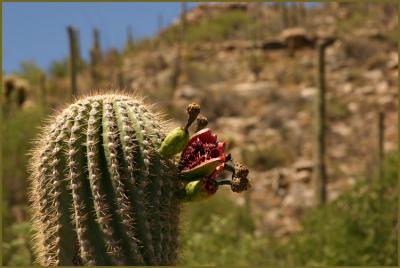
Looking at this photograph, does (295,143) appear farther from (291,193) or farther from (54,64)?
(54,64)

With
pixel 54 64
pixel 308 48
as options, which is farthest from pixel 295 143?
pixel 54 64

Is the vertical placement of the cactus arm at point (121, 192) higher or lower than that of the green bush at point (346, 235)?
higher

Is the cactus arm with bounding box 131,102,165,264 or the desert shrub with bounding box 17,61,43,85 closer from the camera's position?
the cactus arm with bounding box 131,102,165,264

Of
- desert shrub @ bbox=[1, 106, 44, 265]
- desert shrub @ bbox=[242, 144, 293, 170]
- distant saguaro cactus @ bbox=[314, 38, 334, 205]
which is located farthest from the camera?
desert shrub @ bbox=[242, 144, 293, 170]

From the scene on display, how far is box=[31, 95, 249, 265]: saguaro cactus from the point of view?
2.78m

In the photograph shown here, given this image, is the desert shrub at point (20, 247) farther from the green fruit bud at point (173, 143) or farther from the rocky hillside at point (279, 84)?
the rocky hillside at point (279, 84)

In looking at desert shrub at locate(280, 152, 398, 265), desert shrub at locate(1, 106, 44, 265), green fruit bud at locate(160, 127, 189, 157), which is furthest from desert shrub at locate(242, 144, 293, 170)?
green fruit bud at locate(160, 127, 189, 157)

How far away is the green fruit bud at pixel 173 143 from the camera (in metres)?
2.87

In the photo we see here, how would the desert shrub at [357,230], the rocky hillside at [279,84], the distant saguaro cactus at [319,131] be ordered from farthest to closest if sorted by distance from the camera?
the rocky hillside at [279,84], the distant saguaro cactus at [319,131], the desert shrub at [357,230]

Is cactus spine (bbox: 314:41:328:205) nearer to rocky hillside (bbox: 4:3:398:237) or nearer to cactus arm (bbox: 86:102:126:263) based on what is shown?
rocky hillside (bbox: 4:3:398:237)

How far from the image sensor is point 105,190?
9.14ft

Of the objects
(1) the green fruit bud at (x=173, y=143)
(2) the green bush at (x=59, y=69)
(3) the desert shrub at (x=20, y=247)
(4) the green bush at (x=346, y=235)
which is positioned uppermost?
(2) the green bush at (x=59, y=69)

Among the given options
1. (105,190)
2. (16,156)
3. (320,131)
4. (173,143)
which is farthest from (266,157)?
(105,190)

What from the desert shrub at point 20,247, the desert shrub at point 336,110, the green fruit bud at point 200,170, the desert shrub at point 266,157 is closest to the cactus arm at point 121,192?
the green fruit bud at point 200,170
